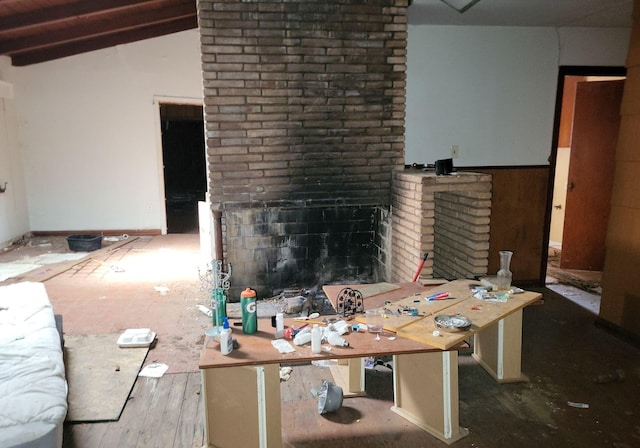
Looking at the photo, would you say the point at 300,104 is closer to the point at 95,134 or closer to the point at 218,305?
the point at 218,305

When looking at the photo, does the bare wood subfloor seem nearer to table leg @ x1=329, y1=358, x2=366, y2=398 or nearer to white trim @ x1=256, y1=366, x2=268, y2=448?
white trim @ x1=256, y1=366, x2=268, y2=448

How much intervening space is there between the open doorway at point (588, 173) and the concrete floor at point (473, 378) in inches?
29.3

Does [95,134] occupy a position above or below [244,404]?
above

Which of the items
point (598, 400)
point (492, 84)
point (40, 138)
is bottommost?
point (598, 400)

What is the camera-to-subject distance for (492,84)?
4.55 meters

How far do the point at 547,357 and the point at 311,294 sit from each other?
1.98 metres

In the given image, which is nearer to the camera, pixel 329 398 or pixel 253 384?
pixel 253 384

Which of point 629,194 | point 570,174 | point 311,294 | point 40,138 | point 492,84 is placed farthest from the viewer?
point 40,138

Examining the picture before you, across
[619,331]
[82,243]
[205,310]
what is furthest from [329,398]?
[82,243]

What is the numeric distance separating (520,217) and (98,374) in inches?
161

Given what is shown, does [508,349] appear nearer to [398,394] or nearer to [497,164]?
[398,394]

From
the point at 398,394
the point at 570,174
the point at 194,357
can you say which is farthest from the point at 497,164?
the point at 194,357

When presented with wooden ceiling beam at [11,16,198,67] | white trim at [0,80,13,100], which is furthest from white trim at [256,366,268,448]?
white trim at [0,80,13,100]

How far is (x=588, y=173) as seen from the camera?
522cm
